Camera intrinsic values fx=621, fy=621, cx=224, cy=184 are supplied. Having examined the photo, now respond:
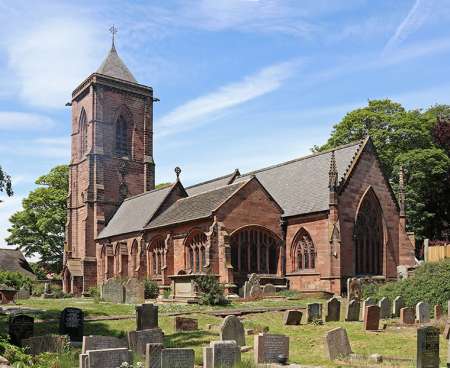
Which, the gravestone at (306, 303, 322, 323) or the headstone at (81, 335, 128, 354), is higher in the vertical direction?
the headstone at (81, 335, 128, 354)

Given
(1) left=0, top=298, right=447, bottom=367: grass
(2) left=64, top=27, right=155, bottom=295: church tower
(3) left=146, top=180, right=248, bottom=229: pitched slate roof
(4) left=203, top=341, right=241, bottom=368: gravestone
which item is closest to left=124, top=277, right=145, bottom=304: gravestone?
(1) left=0, top=298, right=447, bottom=367: grass

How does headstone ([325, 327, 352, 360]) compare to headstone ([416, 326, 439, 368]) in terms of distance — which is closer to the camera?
headstone ([416, 326, 439, 368])

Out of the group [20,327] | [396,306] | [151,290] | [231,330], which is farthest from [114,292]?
[231,330]

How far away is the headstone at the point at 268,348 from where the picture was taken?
537 inches

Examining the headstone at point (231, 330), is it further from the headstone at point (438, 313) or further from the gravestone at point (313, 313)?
the headstone at point (438, 313)

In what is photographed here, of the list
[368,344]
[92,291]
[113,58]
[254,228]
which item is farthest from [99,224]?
[368,344]

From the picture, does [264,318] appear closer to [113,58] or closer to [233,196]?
[233,196]

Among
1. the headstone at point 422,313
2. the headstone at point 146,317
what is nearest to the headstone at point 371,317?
the headstone at point 422,313

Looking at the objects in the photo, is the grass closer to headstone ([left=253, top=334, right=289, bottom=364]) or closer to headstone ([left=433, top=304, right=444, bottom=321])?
headstone ([left=253, top=334, right=289, bottom=364])

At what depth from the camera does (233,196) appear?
3659cm

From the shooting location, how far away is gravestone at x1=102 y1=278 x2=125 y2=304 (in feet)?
110

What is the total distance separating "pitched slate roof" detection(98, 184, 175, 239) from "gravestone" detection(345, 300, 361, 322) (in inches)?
929

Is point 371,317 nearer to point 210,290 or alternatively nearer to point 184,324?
point 184,324

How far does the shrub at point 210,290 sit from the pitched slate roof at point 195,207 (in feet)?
19.5
